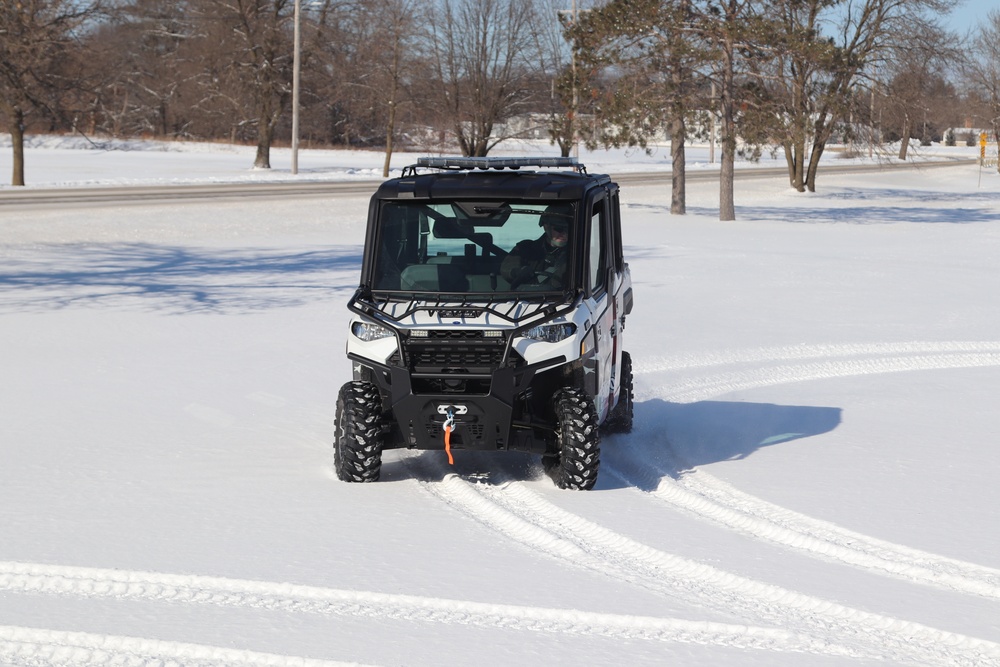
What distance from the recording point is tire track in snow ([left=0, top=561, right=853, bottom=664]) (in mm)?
5438

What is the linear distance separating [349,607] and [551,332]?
2458mm

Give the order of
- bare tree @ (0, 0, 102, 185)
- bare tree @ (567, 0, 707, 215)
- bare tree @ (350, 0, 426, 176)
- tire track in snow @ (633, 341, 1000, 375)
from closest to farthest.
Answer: tire track in snow @ (633, 341, 1000, 375) < bare tree @ (0, 0, 102, 185) < bare tree @ (567, 0, 707, 215) < bare tree @ (350, 0, 426, 176)

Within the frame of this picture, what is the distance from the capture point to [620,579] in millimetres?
6258

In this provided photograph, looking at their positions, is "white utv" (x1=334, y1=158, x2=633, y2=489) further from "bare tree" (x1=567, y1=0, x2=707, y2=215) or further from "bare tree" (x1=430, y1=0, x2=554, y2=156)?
"bare tree" (x1=430, y1=0, x2=554, y2=156)

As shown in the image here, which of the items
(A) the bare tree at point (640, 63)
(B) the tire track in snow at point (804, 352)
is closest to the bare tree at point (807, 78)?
(A) the bare tree at point (640, 63)

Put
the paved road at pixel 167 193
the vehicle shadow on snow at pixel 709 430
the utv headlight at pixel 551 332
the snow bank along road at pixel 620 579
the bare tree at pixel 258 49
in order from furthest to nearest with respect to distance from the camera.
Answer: the bare tree at pixel 258 49
the paved road at pixel 167 193
the vehicle shadow on snow at pixel 709 430
the utv headlight at pixel 551 332
the snow bank along road at pixel 620 579

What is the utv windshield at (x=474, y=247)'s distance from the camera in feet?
26.7

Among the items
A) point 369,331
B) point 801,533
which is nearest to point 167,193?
point 369,331

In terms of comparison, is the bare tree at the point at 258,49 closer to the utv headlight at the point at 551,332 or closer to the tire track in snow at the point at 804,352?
the tire track in snow at the point at 804,352

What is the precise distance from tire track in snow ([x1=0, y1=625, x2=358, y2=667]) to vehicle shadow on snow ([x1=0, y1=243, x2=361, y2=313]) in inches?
440

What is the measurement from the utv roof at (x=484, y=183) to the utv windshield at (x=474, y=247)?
0.09 m

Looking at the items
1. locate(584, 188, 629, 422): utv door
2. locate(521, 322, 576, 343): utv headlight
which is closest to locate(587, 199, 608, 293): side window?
locate(584, 188, 629, 422): utv door

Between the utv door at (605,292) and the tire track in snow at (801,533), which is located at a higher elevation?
the utv door at (605,292)

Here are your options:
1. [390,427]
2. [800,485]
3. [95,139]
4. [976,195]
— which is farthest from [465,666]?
[95,139]
